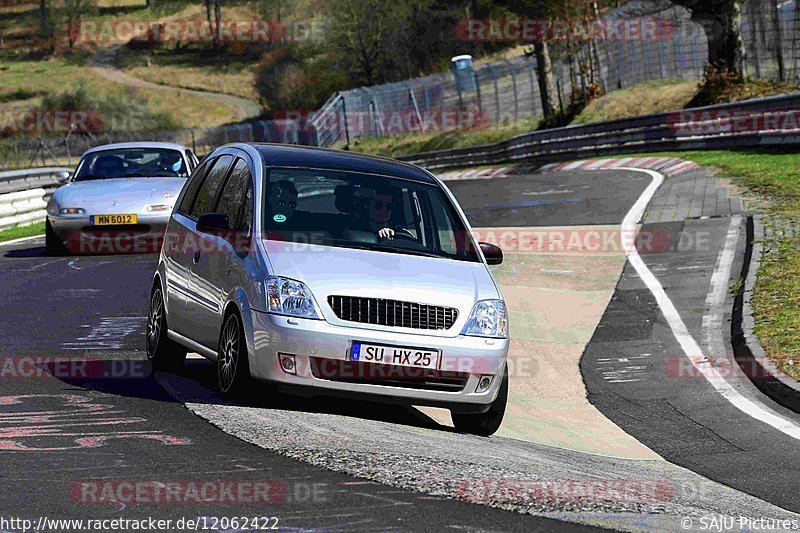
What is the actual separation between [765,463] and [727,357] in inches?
142

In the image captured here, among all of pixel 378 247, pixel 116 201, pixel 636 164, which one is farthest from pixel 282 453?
pixel 636 164

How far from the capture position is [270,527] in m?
5.34

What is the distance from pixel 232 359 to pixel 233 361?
0.09 feet

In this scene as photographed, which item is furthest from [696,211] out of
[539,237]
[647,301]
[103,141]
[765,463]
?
[103,141]

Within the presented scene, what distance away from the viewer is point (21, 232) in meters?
24.6

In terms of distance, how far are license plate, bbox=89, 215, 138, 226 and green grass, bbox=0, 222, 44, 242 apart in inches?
222

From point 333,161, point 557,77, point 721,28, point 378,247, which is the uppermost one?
point 333,161

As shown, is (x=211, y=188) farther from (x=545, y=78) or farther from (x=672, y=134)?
(x=545, y=78)

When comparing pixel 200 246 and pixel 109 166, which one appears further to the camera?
pixel 109 166

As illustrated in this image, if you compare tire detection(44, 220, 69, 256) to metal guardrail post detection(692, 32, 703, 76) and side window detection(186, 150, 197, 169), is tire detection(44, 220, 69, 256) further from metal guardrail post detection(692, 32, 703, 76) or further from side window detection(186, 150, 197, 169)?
metal guardrail post detection(692, 32, 703, 76)

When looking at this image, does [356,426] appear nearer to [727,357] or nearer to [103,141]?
[727,357]

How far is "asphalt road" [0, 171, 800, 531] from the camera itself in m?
5.68

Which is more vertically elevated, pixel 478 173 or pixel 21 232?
pixel 21 232

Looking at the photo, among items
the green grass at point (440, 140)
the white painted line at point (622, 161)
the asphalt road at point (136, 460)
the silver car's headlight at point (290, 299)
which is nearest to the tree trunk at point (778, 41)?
the white painted line at point (622, 161)
